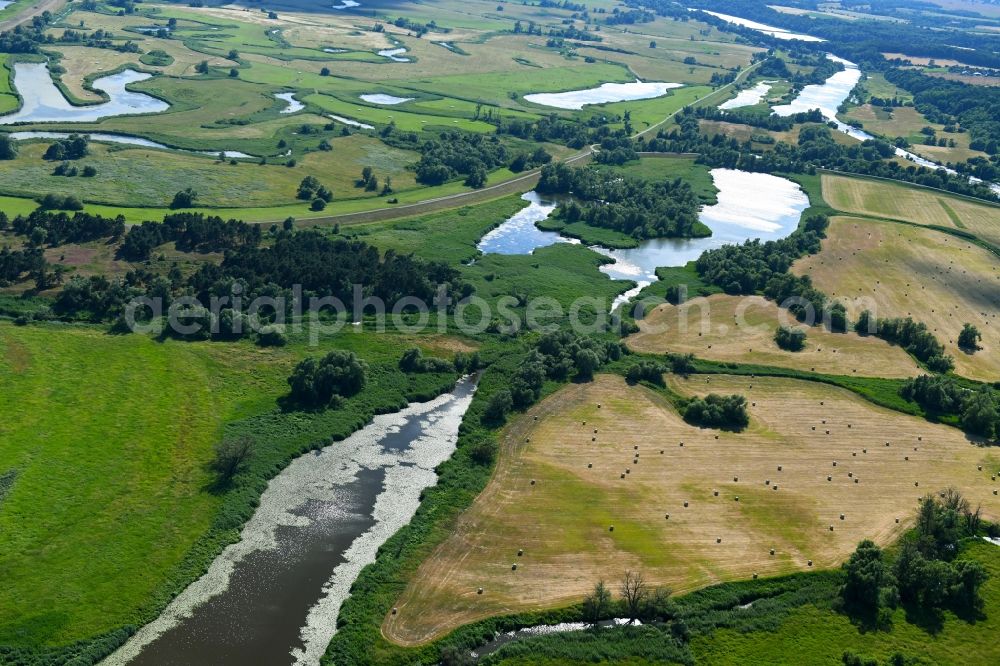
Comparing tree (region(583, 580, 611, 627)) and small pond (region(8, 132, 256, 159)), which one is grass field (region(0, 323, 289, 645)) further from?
small pond (region(8, 132, 256, 159))

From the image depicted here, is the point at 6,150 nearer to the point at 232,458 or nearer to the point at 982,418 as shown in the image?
the point at 232,458

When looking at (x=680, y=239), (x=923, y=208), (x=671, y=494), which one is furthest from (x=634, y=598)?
(x=923, y=208)

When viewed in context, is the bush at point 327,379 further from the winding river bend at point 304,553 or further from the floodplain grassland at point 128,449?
the winding river bend at point 304,553

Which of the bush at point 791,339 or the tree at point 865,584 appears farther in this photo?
the bush at point 791,339

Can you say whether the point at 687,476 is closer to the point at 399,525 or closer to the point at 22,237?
the point at 399,525

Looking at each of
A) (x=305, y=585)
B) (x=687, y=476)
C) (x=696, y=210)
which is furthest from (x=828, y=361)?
(x=305, y=585)

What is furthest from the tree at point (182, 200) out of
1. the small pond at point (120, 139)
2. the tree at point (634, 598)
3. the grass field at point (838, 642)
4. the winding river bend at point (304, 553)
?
the grass field at point (838, 642)

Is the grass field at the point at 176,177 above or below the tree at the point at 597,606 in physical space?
above
